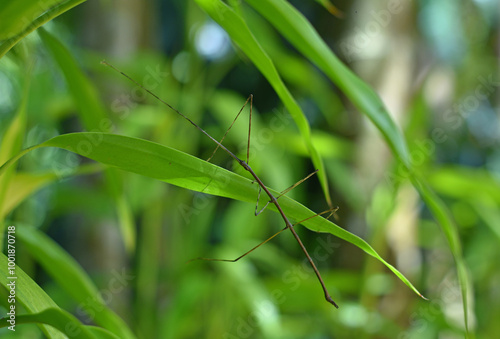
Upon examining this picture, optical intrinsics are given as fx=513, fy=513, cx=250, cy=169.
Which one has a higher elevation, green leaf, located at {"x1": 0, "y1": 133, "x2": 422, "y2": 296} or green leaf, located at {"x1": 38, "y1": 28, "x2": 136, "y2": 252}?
green leaf, located at {"x1": 38, "y1": 28, "x2": 136, "y2": 252}

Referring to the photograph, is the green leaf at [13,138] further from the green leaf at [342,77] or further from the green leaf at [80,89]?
the green leaf at [342,77]

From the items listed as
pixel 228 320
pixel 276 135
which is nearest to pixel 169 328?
pixel 228 320

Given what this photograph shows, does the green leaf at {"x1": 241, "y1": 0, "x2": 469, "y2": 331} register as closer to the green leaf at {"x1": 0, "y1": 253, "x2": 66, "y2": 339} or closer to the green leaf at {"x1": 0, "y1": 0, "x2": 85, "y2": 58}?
the green leaf at {"x1": 0, "y1": 0, "x2": 85, "y2": 58}

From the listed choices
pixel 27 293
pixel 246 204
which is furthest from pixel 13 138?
pixel 246 204

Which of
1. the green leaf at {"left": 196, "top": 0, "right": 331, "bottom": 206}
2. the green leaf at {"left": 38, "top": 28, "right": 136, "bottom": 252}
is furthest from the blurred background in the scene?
the green leaf at {"left": 196, "top": 0, "right": 331, "bottom": 206}

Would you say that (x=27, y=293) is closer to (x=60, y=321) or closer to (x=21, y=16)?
(x=60, y=321)

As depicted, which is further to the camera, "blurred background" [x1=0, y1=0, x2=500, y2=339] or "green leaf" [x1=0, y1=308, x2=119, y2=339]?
"blurred background" [x1=0, y1=0, x2=500, y2=339]

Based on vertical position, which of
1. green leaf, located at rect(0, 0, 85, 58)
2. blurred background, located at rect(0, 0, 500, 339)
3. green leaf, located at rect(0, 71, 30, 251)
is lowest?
blurred background, located at rect(0, 0, 500, 339)
